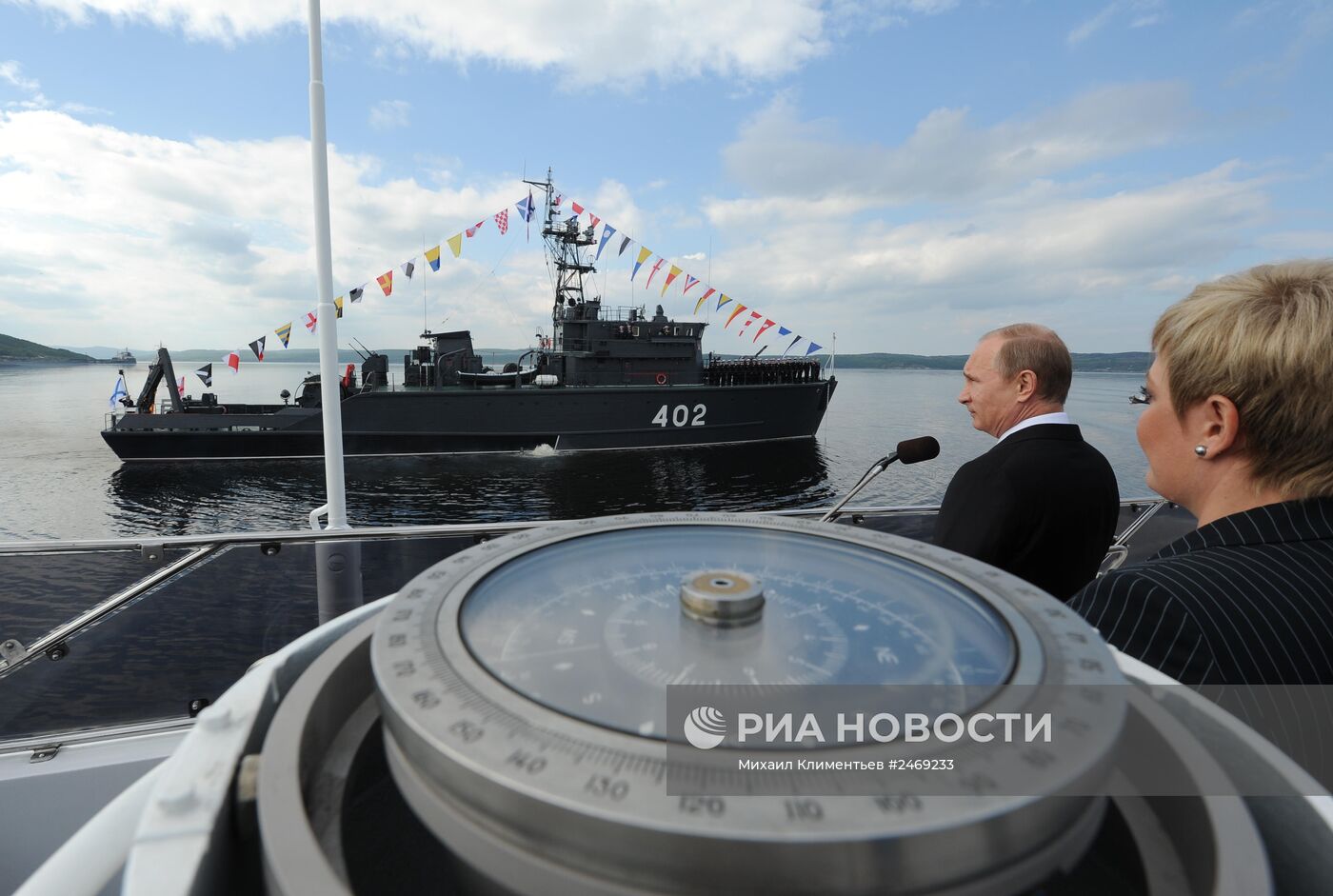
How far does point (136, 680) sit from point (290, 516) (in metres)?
21.3

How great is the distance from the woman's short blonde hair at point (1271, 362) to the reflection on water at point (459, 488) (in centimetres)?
2007

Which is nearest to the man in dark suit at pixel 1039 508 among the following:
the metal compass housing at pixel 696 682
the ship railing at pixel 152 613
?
the metal compass housing at pixel 696 682

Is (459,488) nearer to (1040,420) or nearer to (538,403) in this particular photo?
(538,403)

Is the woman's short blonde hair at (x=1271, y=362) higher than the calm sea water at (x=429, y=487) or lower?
higher

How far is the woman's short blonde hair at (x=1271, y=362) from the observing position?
4.00 ft

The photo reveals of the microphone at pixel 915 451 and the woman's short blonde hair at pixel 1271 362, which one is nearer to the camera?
the woman's short blonde hair at pixel 1271 362

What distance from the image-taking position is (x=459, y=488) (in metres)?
24.4

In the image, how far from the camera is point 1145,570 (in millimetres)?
1292

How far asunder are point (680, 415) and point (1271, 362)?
30.7m

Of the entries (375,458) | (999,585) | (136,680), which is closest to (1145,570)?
(999,585)

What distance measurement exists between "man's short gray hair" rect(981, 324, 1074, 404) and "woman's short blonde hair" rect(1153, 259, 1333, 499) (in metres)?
1.36

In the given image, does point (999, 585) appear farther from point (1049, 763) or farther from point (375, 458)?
point (375, 458)

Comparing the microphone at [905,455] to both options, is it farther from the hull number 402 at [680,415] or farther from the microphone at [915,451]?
the hull number 402 at [680,415]

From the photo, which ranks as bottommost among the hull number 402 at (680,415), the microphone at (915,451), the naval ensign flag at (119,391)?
the hull number 402 at (680,415)
